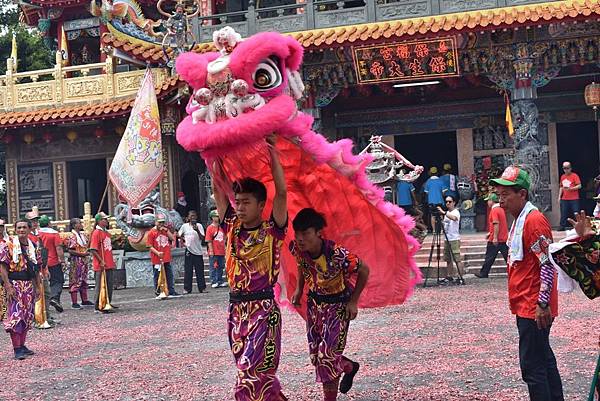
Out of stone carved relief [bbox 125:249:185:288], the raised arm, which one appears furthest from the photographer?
the raised arm

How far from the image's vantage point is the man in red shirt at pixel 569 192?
650 inches

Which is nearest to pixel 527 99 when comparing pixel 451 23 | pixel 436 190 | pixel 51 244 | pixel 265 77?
pixel 451 23

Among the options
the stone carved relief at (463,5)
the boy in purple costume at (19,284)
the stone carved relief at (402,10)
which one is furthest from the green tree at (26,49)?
the boy in purple costume at (19,284)

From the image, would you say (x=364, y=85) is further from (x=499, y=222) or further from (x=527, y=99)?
(x=499, y=222)

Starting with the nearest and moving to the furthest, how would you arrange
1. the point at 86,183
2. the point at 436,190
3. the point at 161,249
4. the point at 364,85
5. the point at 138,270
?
the point at 161,249
the point at 138,270
the point at 364,85
the point at 436,190
the point at 86,183

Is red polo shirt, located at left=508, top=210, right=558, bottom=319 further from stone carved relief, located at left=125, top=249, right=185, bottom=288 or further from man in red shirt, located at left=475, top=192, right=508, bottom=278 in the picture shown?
stone carved relief, located at left=125, top=249, right=185, bottom=288

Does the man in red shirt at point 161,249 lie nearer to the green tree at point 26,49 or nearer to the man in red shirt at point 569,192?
the man in red shirt at point 569,192

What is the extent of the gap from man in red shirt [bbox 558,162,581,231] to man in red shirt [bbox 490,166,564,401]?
12159mm

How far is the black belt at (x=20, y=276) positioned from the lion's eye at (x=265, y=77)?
5517mm

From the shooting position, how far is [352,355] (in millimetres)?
7648

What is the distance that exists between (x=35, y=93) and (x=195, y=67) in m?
16.8

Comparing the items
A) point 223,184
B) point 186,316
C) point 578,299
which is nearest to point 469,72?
point 578,299

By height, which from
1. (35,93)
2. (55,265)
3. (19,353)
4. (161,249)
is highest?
(35,93)

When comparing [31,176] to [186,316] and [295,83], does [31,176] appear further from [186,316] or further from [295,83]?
[295,83]
